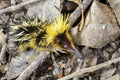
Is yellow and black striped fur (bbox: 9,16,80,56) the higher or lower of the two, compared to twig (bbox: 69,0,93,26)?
lower

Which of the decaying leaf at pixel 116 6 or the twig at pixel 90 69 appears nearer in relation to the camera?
the twig at pixel 90 69

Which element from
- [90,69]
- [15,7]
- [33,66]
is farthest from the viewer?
[15,7]

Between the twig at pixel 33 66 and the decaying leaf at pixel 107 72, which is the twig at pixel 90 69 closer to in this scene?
the decaying leaf at pixel 107 72

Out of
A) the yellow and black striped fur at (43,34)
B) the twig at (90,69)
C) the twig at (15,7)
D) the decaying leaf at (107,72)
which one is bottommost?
the decaying leaf at (107,72)

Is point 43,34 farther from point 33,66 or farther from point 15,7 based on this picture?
point 15,7

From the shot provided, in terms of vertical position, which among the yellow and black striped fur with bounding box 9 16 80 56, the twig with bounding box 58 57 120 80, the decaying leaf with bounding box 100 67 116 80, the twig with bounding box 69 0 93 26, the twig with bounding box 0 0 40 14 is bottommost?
the decaying leaf with bounding box 100 67 116 80

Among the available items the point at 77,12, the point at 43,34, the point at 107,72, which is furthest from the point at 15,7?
the point at 107,72

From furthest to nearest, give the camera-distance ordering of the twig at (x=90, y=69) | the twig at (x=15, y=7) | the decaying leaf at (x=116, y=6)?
the twig at (x=15, y=7) < the decaying leaf at (x=116, y=6) < the twig at (x=90, y=69)

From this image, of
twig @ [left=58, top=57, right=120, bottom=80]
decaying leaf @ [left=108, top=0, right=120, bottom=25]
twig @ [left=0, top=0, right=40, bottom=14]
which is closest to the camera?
twig @ [left=58, top=57, right=120, bottom=80]

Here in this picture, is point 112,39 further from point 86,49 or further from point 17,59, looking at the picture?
point 17,59

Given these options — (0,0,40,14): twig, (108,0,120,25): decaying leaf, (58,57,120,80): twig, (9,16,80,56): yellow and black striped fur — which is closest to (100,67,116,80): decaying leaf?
(58,57,120,80): twig

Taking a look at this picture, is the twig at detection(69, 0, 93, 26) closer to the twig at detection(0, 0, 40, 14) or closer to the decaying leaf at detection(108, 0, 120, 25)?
the decaying leaf at detection(108, 0, 120, 25)

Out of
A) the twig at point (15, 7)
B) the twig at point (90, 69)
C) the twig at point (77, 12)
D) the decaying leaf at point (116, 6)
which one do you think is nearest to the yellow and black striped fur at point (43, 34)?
the twig at point (77, 12)

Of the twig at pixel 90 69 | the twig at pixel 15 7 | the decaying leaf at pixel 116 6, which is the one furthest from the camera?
the twig at pixel 15 7
